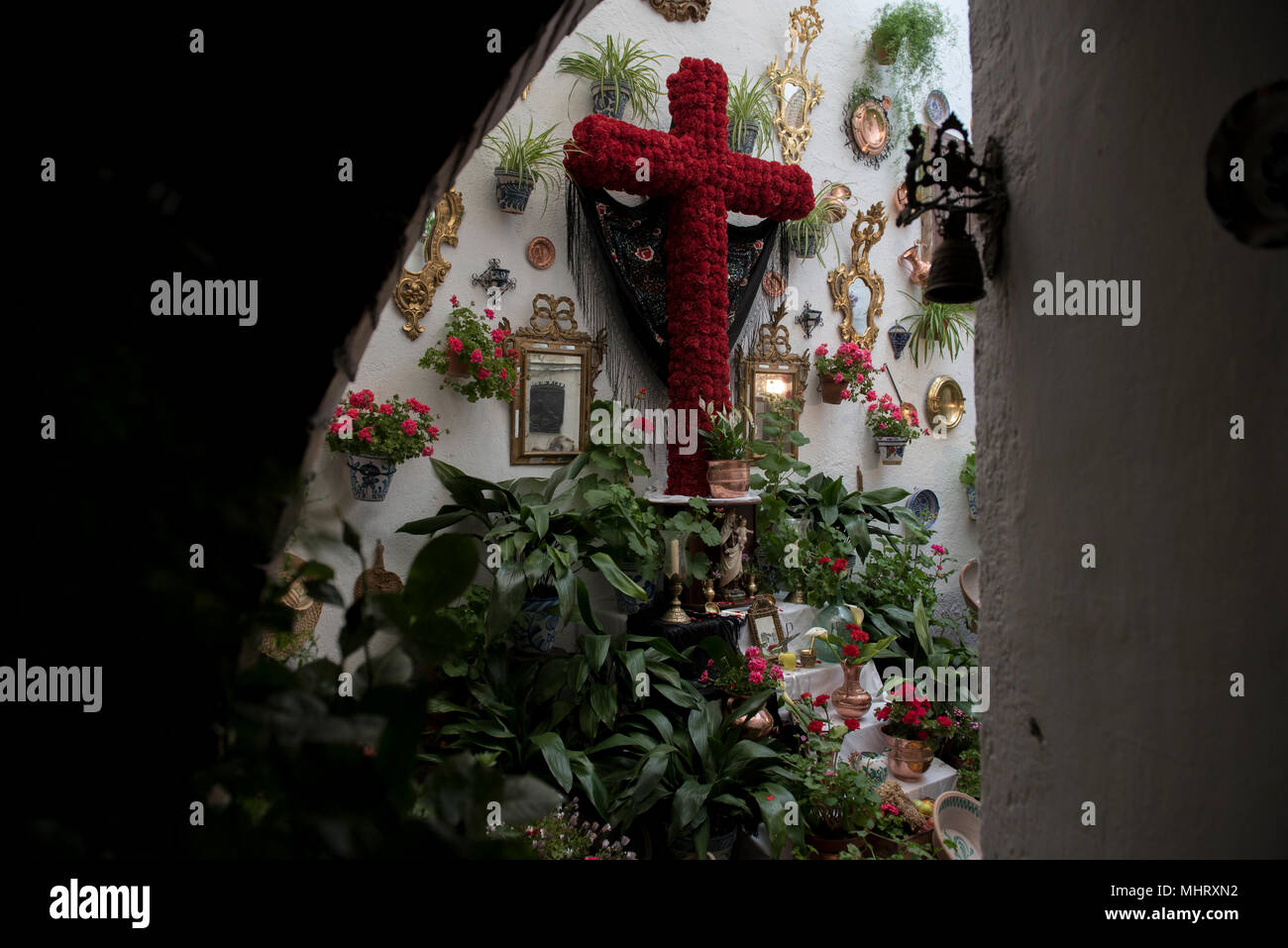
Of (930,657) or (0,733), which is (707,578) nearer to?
(930,657)

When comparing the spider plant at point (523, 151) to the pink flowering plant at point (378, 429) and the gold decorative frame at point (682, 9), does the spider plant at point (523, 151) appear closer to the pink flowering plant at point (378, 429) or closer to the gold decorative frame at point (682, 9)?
the gold decorative frame at point (682, 9)

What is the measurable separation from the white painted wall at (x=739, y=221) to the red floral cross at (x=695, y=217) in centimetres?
42

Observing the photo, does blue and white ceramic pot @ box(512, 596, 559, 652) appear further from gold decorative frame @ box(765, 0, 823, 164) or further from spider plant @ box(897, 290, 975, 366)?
spider plant @ box(897, 290, 975, 366)

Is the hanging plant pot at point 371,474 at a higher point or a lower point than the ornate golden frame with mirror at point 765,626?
higher

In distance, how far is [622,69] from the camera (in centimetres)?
357

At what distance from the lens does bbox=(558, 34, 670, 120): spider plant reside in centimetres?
353

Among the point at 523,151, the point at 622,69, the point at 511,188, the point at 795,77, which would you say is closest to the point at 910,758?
the point at 511,188

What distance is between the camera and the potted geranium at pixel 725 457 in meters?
3.38

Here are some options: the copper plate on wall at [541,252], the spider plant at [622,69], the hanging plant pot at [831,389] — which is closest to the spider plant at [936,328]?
the hanging plant pot at [831,389]

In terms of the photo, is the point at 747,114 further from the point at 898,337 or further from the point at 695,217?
the point at 898,337

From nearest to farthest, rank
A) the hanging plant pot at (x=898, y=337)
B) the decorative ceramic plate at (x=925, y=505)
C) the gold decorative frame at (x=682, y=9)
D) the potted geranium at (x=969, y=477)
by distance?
the gold decorative frame at (x=682, y=9), the hanging plant pot at (x=898, y=337), the decorative ceramic plate at (x=925, y=505), the potted geranium at (x=969, y=477)

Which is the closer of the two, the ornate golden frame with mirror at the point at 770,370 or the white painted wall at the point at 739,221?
the white painted wall at the point at 739,221

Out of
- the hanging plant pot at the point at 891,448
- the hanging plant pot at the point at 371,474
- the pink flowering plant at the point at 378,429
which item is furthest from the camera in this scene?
the hanging plant pot at the point at 891,448
